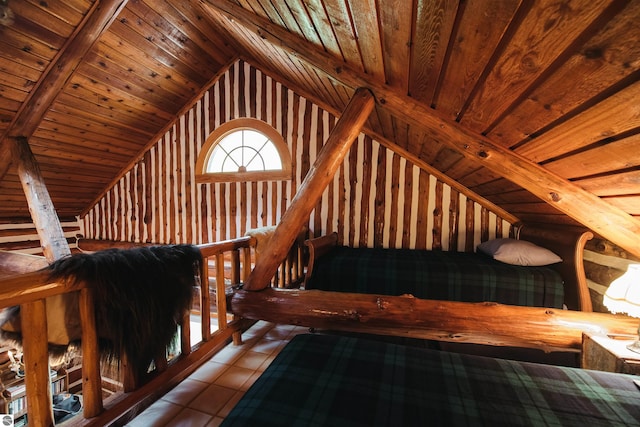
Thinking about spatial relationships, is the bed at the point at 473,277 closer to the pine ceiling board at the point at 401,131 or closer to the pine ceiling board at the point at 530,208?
the pine ceiling board at the point at 530,208

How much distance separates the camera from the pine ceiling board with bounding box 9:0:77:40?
2037 mm

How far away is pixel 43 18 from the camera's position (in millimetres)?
2178

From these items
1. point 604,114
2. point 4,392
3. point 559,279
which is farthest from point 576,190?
point 4,392

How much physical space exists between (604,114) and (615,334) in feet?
5.07

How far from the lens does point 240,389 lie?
61.0 inches

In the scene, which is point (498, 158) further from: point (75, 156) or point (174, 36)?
point (75, 156)

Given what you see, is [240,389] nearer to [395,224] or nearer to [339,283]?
[339,283]

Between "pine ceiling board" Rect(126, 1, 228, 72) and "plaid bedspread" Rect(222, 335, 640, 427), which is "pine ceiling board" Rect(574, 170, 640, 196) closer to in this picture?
"plaid bedspread" Rect(222, 335, 640, 427)

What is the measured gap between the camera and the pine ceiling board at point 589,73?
2.29ft

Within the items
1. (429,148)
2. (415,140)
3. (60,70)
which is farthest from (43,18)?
(429,148)

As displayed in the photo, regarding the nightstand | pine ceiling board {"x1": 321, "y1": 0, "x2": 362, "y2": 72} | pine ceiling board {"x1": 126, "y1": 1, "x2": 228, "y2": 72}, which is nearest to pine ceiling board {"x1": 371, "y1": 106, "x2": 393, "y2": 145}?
pine ceiling board {"x1": 321, "y1": 0, "x2": 362, "y2": 72}

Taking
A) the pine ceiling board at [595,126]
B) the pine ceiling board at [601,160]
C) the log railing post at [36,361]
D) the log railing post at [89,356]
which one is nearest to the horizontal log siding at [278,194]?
the pine ceiling board at [601,160]

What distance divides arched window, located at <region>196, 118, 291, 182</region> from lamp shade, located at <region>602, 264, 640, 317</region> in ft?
10.0

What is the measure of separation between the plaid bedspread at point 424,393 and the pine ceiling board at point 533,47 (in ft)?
3.87
